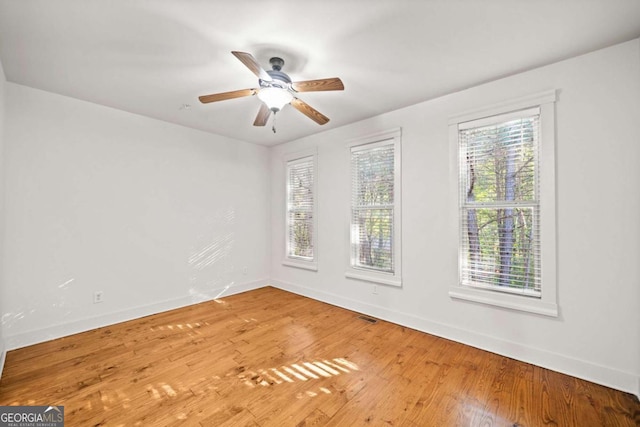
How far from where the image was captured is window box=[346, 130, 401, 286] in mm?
3414

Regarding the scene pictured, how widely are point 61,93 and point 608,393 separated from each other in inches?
222

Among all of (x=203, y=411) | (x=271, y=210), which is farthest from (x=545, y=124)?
(x=271, y=210)

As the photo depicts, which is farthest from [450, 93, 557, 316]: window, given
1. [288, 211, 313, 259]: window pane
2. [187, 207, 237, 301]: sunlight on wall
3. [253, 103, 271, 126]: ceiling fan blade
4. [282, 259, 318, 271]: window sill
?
[187, 207, 237, 301]: sunlight on wall

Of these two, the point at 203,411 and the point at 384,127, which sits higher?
the point at 384,127

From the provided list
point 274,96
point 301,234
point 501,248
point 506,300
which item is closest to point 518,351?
point 506,300

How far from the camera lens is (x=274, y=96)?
220 cm

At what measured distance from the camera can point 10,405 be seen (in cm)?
189

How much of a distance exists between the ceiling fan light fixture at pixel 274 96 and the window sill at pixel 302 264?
106 inches

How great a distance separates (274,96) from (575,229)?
8.84 feet

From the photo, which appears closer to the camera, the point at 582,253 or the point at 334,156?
the point at 582,253

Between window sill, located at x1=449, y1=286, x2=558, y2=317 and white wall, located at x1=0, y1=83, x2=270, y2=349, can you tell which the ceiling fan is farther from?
window sill, located at x1=449, y1=286, x2=558, y2=317

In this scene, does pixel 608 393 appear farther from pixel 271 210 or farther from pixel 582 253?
pixel 271 210

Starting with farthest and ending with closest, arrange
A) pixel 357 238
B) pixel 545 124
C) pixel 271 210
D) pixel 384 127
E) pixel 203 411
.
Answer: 1. pixel 271 210
2. pixel 357 238
3. pixel 384 127
4. pixel 545 124
5. pixel 203 411

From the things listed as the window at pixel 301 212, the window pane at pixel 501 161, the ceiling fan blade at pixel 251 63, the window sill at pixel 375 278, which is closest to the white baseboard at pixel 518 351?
the window sill at pixel 375 278
